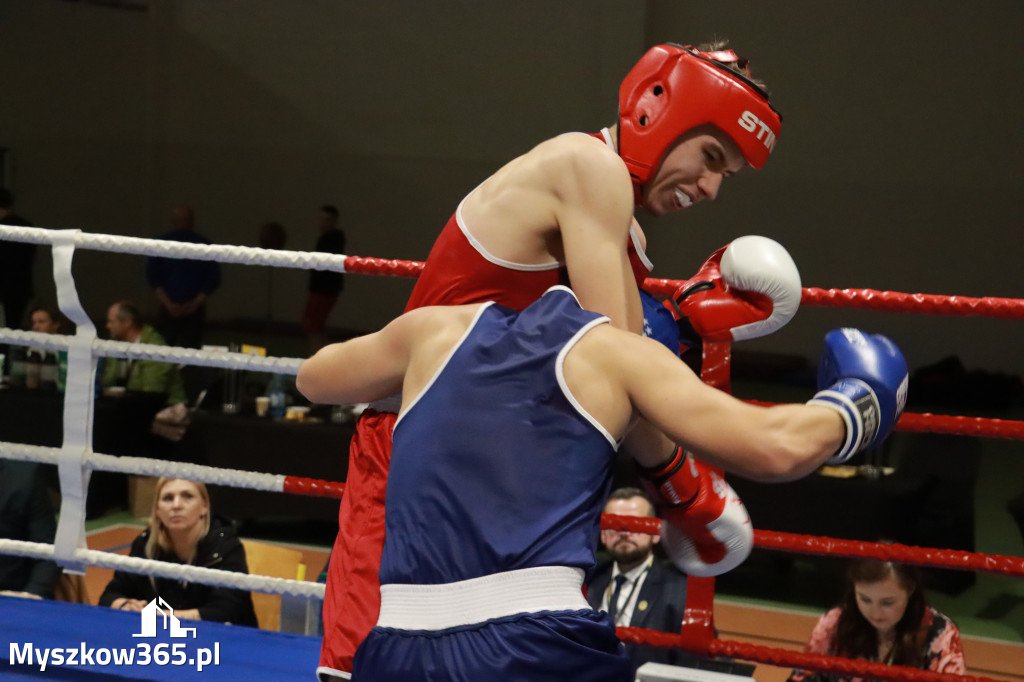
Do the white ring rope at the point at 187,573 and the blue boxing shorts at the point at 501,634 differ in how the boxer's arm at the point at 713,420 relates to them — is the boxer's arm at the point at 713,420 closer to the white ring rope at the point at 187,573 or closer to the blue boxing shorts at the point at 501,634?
the blue boxing shorts at the point at 501,634

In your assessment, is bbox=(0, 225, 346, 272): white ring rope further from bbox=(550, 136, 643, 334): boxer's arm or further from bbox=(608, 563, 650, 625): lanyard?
bbox=(608, 563, 650, 625): lanyard

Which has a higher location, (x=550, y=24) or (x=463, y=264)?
(x=550, y=24)

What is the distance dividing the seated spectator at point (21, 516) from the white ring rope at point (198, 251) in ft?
2.94

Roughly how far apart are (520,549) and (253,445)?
4276mm

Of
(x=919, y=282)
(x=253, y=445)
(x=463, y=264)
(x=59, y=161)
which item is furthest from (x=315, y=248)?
(x=463, y=264)

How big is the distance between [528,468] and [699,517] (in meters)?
0.46

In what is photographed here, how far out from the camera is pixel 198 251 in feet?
7.00

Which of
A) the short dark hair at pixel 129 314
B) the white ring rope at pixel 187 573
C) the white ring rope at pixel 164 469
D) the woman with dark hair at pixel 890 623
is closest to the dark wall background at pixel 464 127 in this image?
the short dark hair at pixel 129 314

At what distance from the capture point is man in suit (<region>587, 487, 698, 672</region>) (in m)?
3.03

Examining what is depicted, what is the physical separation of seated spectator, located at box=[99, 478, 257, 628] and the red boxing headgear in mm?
1626

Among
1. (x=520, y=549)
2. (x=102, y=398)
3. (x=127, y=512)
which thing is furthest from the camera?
(x=127, y=512)

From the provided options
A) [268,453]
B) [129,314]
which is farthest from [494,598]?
[129,314]

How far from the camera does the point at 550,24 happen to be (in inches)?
290

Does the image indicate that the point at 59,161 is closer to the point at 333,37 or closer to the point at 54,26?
the point at 54,26
